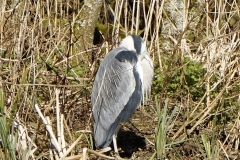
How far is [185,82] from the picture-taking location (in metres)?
5.30

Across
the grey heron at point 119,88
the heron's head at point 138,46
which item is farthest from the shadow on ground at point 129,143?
the heron's head at point 138,46

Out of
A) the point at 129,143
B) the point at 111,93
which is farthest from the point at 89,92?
the point at 129,143

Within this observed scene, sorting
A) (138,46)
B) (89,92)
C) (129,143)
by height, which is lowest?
(129,143)

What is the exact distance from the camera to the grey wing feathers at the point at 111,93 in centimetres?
456

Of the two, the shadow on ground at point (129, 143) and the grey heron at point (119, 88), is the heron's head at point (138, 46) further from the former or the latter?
the shadow on ground at point (129, 143)

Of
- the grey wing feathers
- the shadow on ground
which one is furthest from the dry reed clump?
the grey wing feathers

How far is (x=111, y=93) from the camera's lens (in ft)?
15.5

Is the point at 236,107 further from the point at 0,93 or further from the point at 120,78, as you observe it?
the point at 0,93

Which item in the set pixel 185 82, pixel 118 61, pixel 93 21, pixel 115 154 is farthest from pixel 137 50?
pixel 93 21

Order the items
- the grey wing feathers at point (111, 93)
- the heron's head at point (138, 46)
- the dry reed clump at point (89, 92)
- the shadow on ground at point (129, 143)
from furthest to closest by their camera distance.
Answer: the heron's head at point (138, 46) → the shadow on ground at point (129, 143) → the grey wing feathers at point (111, 93) → the dry reed clump at point (89, 92)

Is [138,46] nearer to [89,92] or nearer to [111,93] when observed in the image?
[111,93]

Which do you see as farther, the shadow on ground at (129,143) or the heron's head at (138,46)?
the heron's head at (138,46)

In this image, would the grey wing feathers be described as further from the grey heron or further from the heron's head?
the heron's head

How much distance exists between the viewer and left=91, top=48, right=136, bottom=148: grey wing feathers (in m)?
4.56
